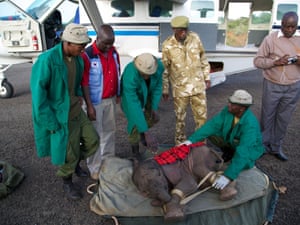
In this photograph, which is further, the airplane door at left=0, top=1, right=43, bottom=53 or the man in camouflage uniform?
the airplane door at left=0, top=1, right=43, bottom=53

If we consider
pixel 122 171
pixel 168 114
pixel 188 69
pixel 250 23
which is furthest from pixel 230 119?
pixel 250 23

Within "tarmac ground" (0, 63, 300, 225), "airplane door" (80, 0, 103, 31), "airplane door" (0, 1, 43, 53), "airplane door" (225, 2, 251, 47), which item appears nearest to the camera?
"tarmac ground" (0, 63, 300, 225)

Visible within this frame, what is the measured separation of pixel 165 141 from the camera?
4.34m

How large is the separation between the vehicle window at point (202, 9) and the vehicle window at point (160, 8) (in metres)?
0.64

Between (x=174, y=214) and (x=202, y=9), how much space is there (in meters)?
5.66

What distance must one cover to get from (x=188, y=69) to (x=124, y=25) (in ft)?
11.0

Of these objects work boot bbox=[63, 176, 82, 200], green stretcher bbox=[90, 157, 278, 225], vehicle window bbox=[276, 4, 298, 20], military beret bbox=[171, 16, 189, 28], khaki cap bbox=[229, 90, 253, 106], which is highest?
vehicle window bbox=[276, 4, 298, 20]

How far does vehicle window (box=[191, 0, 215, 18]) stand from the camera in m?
6.47

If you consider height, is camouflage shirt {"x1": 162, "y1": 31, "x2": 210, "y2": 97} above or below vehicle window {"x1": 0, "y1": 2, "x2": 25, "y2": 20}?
below

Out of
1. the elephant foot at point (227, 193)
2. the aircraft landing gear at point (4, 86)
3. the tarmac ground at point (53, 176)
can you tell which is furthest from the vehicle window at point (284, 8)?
the aircraft landing gear at point (4, 86)

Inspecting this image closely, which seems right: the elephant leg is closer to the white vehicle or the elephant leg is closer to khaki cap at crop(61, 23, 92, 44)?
khaki cap at crop(61, 23, 92, 44)

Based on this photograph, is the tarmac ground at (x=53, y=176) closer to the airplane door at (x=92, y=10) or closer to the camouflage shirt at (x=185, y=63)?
the camouflage shirt at (x=185, y=63)

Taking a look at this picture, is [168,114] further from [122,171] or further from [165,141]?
[122,171]

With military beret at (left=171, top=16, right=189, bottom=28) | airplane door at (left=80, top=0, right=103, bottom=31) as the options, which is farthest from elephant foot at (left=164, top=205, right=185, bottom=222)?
airplane door at (left=80, top=0, right=103, bottom=31)
